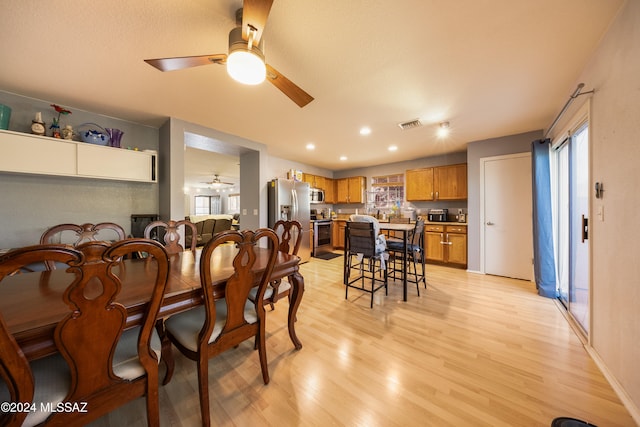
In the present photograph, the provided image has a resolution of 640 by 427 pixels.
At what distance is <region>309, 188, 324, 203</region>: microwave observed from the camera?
5.61 m

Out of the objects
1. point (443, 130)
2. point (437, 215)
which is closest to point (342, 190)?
point (437, 215)

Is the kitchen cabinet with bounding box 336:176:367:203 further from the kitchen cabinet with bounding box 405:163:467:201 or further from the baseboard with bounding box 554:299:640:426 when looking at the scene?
the baseboard with bounding box 554:299:640:426

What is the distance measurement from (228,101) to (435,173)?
13.8 ft

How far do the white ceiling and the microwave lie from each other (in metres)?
2.70

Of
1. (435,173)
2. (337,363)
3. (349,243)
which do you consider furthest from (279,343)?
(435,173)

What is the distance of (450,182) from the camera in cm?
450

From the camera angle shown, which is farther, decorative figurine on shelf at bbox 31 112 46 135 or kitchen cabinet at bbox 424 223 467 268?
kitchen cabinet at bbox 424 223 467 268

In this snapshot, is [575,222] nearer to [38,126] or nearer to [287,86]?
[287,86]

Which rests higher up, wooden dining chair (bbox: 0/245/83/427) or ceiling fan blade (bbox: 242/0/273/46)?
ceiling fan blade (bbox: 242/0/273/46)

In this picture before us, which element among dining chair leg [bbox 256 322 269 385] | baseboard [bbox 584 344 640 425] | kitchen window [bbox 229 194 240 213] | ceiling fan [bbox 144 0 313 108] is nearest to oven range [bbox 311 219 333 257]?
dining chair leg [bbox 256 322 269 385]

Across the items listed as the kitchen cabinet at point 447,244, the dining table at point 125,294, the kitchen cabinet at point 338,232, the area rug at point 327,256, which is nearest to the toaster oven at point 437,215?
the kitchen cabinet at point 447,244

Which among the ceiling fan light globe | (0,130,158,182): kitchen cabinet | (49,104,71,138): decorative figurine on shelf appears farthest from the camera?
(49,104,71,138): decorative figurine on shelf

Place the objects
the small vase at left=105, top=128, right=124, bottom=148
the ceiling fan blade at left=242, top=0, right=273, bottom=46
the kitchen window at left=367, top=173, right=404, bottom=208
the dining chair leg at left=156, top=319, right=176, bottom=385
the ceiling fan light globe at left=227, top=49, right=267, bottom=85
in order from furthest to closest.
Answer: the kitchen window at left=367, top=173, right=404, bottom=208
the small vase at left=105, top=128, right=124, bottom=148
the dining chair leg at left=156, top=319, right=176, bottom=385
the ceiling fan light globe at left=227, top=49, right=267, bottom=85
the ceiling fan blade at left=242, top=0, right=273, bottom=46

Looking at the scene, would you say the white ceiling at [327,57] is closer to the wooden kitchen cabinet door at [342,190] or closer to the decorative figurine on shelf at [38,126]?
the decorative figurine on shelf at [38,126]
